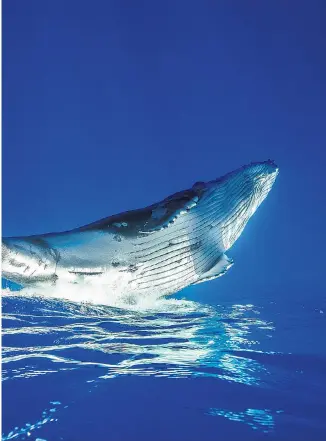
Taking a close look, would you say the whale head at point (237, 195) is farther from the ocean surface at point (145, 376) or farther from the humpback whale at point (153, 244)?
the ocean surface at point (145, 376)

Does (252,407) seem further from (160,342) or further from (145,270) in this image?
(145,270)

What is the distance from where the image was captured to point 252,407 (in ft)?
8.34

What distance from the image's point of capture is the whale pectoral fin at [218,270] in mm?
4781

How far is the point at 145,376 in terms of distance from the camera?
3.00 meters

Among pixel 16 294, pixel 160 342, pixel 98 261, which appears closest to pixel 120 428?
pixel 160 342

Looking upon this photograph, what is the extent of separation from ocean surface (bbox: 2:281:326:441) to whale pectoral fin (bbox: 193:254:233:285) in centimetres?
62

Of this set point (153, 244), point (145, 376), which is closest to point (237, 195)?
point (153, 244)

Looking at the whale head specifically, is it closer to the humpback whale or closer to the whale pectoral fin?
the humpback whale

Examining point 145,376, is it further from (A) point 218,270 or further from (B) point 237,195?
(B) point 237,195

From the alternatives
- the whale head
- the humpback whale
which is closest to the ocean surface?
the humpback whale

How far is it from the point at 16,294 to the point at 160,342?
6.07ft

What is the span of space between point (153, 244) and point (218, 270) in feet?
3.53

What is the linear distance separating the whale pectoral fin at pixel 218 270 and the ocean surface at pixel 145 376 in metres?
0.62

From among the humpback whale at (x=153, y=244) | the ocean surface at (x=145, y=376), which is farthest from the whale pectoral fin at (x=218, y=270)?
the ocean surface at (x=145, y=376)
